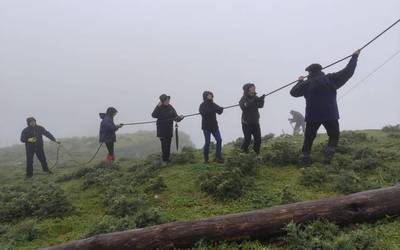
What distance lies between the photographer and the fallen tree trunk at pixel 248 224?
25.6ft

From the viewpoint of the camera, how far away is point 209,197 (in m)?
11.6

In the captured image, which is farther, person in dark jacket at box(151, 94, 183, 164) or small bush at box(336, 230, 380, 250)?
person in dark jacket at box(151, 94, 183, 164)

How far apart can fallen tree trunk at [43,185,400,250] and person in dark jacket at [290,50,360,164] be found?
14.2 ft

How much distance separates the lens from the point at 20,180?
62.3 ft

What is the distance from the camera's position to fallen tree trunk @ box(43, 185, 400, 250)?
780cm

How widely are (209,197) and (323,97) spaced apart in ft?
14.2

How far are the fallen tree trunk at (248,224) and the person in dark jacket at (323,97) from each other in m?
4.33

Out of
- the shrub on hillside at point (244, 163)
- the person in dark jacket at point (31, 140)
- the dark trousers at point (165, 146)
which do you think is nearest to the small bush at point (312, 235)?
the shrub on hillside at point (244, 163)

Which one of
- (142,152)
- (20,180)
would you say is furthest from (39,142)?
(142,152)

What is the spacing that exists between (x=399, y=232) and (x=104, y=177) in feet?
32.2

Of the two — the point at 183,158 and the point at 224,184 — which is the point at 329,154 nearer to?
the point at 224,184

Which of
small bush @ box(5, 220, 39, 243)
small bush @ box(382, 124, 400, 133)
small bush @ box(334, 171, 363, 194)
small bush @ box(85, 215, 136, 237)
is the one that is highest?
small bush @ box(382, 124, 400, 133)

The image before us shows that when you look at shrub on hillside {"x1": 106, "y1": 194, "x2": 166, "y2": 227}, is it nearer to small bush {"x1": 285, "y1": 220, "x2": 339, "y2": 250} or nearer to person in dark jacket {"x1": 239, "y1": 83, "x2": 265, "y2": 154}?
small bush {"x1": 285, "y1": 220, "x2": 339, "y2": 250}

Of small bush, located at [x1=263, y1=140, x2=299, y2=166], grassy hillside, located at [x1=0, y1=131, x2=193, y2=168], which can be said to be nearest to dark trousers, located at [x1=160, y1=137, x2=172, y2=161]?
small bush, located at [x1=263, y1=140, x2=299, y2=166]
